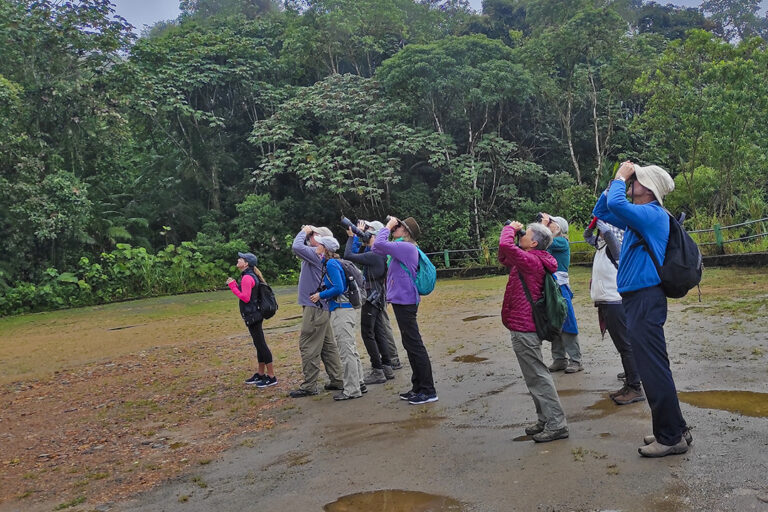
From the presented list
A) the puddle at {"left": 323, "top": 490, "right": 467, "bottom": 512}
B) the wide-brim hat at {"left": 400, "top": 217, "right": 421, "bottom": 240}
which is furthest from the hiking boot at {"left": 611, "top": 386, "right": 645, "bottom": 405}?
the wide-brim hat at {"left": 400, "top": 217, "right": 421, "bottom": 240}

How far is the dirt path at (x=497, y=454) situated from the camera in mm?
3230

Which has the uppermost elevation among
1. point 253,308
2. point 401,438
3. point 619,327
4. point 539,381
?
point 253,308

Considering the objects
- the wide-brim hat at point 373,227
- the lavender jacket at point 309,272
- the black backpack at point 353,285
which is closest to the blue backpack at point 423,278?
the black backpack at point 353,285

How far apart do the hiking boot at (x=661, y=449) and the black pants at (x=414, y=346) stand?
2137 millimetres

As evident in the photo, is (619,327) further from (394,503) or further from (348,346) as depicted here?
(394,503)

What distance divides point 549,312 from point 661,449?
104 cm

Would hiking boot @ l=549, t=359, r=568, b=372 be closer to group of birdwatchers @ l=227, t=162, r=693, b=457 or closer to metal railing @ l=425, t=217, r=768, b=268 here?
group of birdwatchers @ l=227, t=162, r=693, b=457

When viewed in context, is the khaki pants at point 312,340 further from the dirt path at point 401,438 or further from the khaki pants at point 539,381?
the khaki pants at point 539,381

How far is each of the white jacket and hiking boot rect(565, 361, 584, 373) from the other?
96 centimetres

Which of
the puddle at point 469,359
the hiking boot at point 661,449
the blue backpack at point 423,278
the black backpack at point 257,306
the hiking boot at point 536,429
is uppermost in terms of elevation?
the blue backpack at point 423,278

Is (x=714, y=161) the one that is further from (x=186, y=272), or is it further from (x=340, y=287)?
(x=186, y=272)

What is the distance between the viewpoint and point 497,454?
156 inches

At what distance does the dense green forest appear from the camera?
61.4 ft

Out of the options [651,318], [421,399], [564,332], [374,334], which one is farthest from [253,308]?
[651,318]
